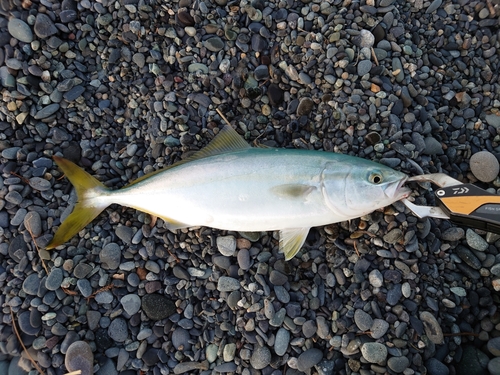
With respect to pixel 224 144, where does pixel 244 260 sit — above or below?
below

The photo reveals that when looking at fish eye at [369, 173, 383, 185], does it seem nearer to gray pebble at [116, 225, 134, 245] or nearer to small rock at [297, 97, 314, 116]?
small rock at [297, 97, 314, 116]

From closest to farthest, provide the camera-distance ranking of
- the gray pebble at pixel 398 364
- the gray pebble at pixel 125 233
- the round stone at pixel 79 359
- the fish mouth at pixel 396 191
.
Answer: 1. the fish mouth at pixel 396 191
2. the gray pebble at pixel 398 364
3. the round stone at pixel 79 359
4. the gray pebble at pixel 125 233

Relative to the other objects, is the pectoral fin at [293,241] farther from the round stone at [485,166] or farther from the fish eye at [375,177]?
the round stone at [485,166]

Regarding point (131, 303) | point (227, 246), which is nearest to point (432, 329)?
point (227, 246)

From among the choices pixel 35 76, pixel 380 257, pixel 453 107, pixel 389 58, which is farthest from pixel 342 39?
pixel 35 76

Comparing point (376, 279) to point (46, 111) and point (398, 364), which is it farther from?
point (46, 111)

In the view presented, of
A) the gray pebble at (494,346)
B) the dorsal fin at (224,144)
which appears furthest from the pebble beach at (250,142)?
the dorsal fin at (224,144)

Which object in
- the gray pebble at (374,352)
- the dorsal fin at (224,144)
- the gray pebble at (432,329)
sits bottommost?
the gray pebble at (374,352)
